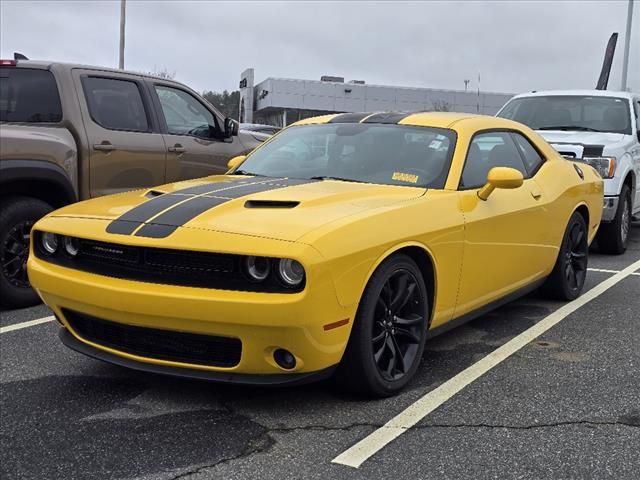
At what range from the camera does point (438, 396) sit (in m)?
3.71

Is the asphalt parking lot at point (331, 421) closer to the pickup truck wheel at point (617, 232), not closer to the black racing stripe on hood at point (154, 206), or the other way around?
the black racing stripe on hood at point (154, 206)

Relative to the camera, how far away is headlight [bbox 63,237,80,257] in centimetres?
367

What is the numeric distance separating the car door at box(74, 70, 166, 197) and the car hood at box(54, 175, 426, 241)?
2036mm

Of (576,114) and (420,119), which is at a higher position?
(576,114)

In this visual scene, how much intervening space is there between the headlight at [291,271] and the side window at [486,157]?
5.08 ft

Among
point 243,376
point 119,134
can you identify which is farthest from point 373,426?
point 119,134

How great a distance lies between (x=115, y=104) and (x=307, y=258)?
401cm

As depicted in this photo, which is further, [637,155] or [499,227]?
[637,155]

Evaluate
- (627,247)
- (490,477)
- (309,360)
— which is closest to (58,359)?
(309,360)

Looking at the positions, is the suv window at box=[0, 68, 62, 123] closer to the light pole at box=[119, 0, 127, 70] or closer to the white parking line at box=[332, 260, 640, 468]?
the white parking line at box=[332, 260, 640, 468]

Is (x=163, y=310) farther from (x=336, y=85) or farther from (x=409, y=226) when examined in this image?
(x=336, y=85)

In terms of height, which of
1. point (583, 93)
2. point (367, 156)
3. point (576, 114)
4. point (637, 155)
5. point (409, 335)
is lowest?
point (409, 335)

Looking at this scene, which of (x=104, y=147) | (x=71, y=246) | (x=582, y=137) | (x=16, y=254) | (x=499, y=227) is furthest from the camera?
(x=582, y=137)

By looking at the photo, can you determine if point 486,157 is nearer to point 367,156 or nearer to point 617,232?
point 367,156
